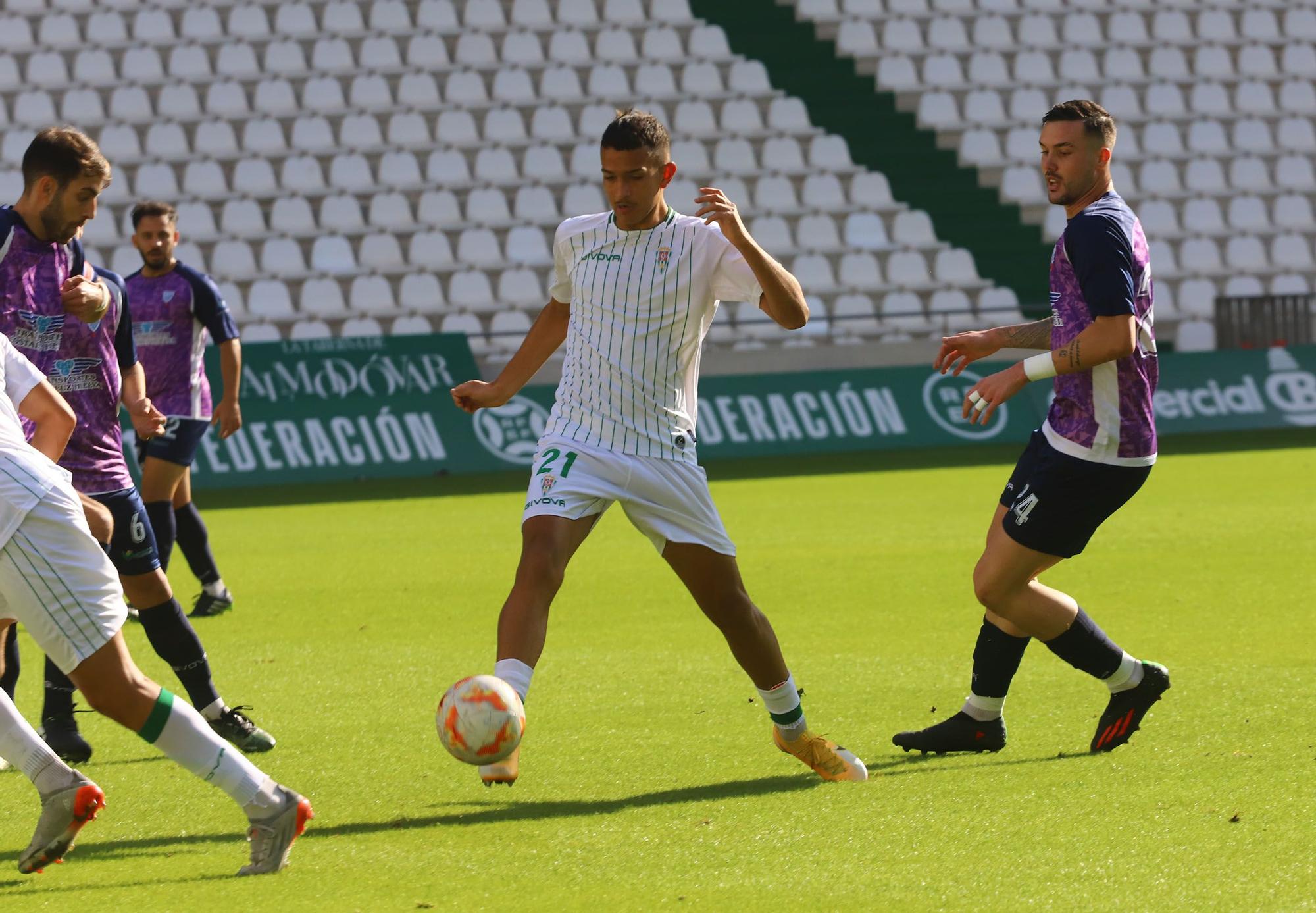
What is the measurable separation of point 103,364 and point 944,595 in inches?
198

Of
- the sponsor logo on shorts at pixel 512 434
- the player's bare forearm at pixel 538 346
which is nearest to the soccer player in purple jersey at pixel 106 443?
the player's bare forearm at pixel 538 346

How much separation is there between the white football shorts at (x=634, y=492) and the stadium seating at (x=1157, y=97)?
1919cm

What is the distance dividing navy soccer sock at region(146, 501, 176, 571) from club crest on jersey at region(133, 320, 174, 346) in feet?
3.60

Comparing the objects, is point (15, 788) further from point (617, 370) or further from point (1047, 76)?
point (1047, 76)

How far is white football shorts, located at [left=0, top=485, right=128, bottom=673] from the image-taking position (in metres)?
4.07

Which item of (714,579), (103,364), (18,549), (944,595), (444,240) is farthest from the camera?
(444,240)

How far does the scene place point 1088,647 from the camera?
565 cm

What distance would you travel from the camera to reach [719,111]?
24.9m

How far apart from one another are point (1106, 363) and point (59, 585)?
322 cm

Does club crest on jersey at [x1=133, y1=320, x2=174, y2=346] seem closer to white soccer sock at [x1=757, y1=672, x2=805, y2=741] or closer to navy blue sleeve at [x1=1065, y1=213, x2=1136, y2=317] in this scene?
white soccer sock at [x1=757, y1=672, x2=805, y2=741]

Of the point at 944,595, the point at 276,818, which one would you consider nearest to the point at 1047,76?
the point at 944,595

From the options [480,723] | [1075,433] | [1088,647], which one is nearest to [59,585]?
[480,723]

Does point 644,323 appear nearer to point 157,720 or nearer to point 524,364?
point 524,364

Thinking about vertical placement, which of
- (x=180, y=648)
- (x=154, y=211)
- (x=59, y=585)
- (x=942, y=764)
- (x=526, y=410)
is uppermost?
(x=154, y=211)
